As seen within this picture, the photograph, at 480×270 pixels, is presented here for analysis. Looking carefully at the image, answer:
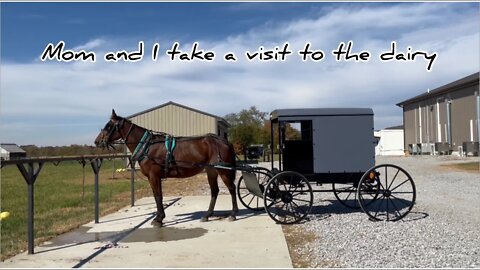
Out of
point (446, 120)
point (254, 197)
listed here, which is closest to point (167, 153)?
point (254, 197)

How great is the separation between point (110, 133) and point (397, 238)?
5971 millimetres

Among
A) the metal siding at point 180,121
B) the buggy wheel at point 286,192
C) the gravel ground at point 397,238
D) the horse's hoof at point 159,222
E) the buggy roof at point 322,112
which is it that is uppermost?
the metal siding at point 180,121

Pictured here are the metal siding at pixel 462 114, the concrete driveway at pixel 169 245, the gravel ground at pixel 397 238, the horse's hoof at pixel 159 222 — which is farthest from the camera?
the metal siding at pixel 462 114

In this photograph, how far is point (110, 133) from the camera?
10359 millimetres

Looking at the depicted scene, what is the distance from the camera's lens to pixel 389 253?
7047 millimetres

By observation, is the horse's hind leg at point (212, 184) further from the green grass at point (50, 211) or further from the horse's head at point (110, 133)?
the green grass at point (50, 211)

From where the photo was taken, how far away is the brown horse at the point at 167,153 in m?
10.2

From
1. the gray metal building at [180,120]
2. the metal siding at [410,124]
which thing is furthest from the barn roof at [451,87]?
the gray metal building at [180,120]

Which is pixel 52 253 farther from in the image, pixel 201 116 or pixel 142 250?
pixel 201 116

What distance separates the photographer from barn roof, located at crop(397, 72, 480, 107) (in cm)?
4368

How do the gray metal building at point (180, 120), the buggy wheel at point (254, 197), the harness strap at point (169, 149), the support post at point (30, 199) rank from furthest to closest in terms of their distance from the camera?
the gray metal building at point (180, 120)
the buggy wheel at point (254, 197)
the harness strap at point (169, 149)
the support post at point (30, 199)

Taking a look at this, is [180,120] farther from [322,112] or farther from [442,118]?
[442,118]

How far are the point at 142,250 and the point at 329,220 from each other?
427 centimetres

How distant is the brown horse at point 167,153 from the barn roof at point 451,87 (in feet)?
124
